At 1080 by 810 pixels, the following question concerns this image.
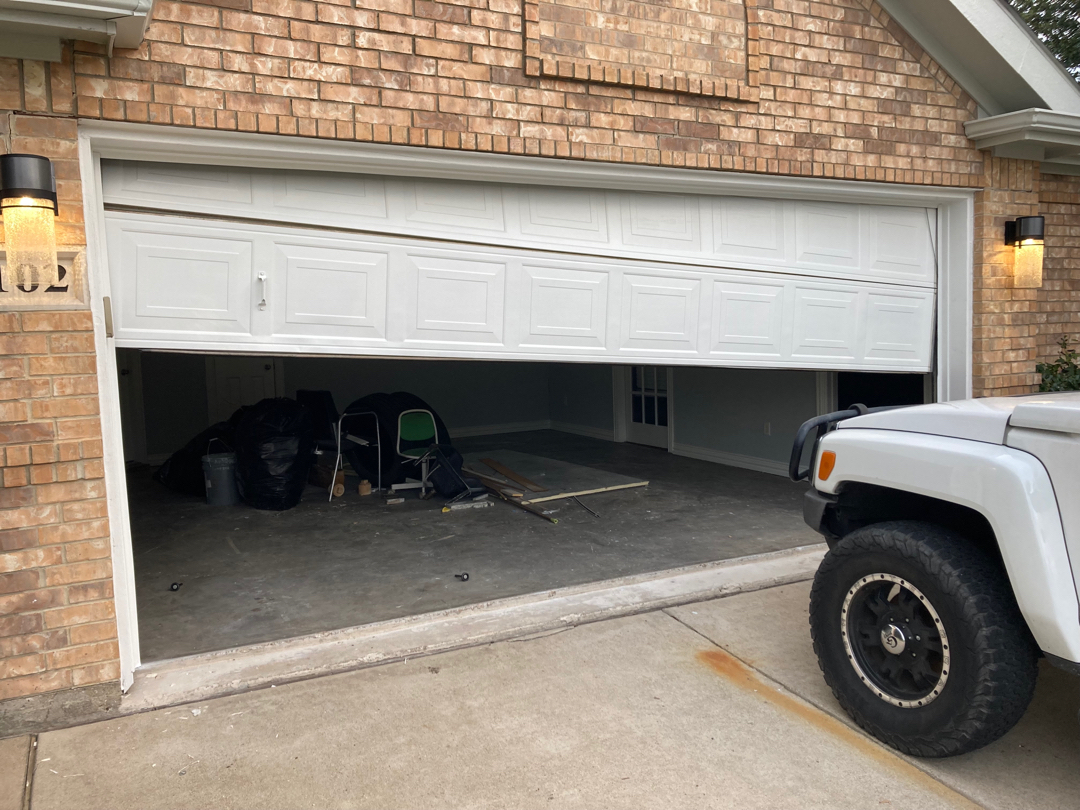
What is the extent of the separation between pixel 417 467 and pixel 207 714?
16.1 ft

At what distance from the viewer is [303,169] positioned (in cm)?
412

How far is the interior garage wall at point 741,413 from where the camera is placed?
8758mm

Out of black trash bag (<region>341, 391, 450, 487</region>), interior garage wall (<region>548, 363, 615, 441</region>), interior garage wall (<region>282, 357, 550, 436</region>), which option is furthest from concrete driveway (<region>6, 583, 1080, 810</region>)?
interior garage wall (<region>282, 357, 550, 436</region>)

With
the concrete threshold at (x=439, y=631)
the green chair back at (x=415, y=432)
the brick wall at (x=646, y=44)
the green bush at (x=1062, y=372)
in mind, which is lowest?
the concrete threshold at (x=439, y=631)

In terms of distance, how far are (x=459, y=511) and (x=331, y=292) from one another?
3.62 metres

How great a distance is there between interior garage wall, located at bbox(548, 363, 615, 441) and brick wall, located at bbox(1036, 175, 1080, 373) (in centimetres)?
651

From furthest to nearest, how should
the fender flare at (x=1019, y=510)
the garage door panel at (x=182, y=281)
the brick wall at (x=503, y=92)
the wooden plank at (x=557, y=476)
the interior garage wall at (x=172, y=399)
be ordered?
1. the interior garage wall at (x=172, y=399)
2. the wooden plank at (x=557, y=476)
3. the garage door panel at (x=182, y=281)
4. the brick wall at (x=503, y=92)
5. the fender flare at (x=1019, y=510)

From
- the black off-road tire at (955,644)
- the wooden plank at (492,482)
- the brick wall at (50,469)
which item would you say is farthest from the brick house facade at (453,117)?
the wooden plank at (492,482)

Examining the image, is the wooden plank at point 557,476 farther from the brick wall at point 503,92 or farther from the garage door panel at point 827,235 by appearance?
the brick wall at point 503,92

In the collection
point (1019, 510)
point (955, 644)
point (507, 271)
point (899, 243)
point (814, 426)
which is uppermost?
point (899, 243)

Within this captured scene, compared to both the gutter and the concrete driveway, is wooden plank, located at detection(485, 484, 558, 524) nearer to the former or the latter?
the concrete driveway

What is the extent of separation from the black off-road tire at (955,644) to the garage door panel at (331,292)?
2.82 m

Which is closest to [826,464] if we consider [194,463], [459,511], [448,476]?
[459,511]

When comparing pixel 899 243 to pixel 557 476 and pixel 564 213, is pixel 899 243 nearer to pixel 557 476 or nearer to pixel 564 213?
pixel 564 213
